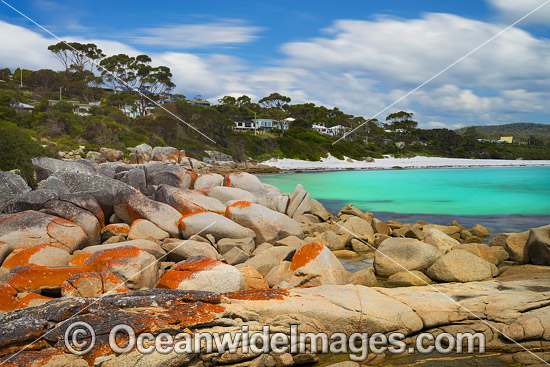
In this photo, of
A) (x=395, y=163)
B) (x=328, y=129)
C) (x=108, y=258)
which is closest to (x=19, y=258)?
(x=108, y=258)

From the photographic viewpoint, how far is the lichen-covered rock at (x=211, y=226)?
9375mm

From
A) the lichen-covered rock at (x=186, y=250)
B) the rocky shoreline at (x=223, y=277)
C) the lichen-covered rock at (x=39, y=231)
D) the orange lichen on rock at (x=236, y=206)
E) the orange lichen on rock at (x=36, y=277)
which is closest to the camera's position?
the rocky shoreline at (x=223, y=277)

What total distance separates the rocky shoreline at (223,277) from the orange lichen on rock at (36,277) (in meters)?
0.02

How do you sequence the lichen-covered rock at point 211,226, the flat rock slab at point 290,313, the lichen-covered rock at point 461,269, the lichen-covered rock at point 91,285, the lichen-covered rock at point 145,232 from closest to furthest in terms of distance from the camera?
the flat rock slab at point 290,313
the lichen-covered rock at point 91,285
the lichen-covered rock at point 461,269
the lichen-covered rock at point 145,232
the lichen-covered rock at point 211,226

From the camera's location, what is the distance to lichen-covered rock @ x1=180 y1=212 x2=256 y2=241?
938 cm

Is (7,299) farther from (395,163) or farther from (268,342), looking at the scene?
(395,163)

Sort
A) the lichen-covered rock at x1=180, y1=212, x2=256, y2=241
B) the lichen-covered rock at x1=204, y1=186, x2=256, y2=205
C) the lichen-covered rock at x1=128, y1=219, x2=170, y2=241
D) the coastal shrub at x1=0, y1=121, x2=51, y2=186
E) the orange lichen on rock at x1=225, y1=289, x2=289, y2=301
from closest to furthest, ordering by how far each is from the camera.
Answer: the orange lichen on rock at x1=225, y1=289, x2=289, y2=301
the lichen-covered rock at x1=128, y1=219, x2=170, y2=241
the lichen-covered rock at x1=180, y1=212, x2=256, y2=241
the lichen-covered rock at x1=204, y1=186, x2=256, y2=205
the coastal shrub at x1=0, y1=121, x2=51, y2=186

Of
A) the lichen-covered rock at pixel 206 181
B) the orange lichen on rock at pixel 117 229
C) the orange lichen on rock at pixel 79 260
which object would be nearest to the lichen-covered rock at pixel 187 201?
the orange lichen on rock at pixel 117 229

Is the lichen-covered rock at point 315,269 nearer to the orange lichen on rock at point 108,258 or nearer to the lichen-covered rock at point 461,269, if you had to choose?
the lichen-covered rock at point 461,269

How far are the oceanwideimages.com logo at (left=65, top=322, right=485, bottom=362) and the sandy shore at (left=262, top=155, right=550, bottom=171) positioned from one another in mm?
42147

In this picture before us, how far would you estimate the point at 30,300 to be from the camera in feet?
17.1

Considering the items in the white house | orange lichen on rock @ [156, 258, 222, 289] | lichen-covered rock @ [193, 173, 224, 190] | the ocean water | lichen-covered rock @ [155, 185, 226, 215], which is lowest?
the ocean water

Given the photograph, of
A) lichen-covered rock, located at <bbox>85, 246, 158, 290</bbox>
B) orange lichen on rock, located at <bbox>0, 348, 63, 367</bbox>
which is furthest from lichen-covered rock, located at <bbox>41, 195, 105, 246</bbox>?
orange lichen on rock, located at <bbox>0, 348, 63, 367</bbox>

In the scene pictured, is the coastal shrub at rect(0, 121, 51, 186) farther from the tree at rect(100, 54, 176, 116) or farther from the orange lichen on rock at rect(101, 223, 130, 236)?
the tree at rect(100, 54, 176, 116)
